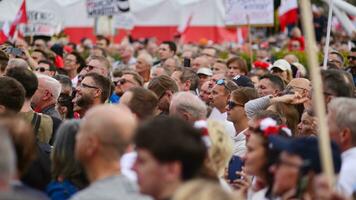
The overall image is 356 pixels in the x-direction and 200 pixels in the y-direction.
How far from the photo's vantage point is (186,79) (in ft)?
44.7

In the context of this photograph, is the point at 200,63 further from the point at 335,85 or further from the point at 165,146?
the point at 165,146

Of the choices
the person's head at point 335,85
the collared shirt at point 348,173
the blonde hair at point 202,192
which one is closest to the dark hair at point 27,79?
the person's head at point 335,85

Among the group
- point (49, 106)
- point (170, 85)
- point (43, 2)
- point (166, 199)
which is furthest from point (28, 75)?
point (43, 2)

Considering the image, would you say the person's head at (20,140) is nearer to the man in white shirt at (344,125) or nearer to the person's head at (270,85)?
the man in white shirt at (344,125)

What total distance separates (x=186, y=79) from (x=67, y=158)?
672 centimetres

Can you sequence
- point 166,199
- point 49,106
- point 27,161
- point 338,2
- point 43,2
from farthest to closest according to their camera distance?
point 43,2
point 338,2
point 49,106
point 27,161
point 166,199

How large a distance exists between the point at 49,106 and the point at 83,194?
471 centimetres

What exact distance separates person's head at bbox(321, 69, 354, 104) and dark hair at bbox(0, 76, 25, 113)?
2392 millimetres

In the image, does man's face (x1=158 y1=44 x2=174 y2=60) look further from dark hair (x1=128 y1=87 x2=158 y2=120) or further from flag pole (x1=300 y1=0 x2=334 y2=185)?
flag pole (x1=300 y1=0 x2=334 y2=185)

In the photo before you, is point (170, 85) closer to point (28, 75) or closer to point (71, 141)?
point (28, 75)

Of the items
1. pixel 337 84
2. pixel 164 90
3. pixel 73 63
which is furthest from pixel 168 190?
pixel 73 63

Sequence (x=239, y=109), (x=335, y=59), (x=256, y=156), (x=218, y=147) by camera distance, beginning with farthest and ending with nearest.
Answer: (x=335, y=59)
(x=239, y=109)
(x=218, y=147)
(x=256, y=156)

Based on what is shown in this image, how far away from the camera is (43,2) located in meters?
27.5

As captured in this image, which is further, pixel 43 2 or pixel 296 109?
pixel 43 2
